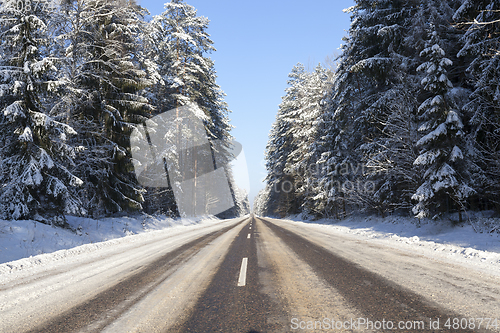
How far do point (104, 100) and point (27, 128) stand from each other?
227 inches

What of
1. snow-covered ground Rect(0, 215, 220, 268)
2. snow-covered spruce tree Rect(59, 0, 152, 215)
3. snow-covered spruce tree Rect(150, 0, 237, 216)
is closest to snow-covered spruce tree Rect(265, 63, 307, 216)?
snow-covered spruce tree Rect(150, 0, 237, 216)

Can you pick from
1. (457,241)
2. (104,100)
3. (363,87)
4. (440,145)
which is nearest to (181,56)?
(104,100)

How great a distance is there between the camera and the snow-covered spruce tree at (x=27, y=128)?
28.7 feet

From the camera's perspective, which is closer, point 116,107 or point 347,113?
point 116,107

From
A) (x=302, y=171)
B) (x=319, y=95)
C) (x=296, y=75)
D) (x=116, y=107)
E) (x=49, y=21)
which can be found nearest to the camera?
(x=49, y=21)

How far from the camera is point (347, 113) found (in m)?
17.9

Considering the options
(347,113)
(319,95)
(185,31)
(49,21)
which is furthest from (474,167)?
(185,31)

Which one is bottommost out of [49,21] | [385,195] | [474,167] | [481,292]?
[481,292]

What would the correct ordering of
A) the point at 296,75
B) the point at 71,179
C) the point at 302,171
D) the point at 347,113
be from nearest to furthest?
the point at 71,179 → the point at 347,113 → the point at 302,171 → the point at 296,75

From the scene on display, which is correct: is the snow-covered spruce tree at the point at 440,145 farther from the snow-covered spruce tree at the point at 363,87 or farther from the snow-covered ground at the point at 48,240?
the snow-covered ground at the point at 48,240

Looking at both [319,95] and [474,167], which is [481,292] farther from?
[319,95]

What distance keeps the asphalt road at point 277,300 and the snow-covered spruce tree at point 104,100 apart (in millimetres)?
9776

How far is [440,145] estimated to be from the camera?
9414 mm

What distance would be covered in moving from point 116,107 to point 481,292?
17.0 metres
